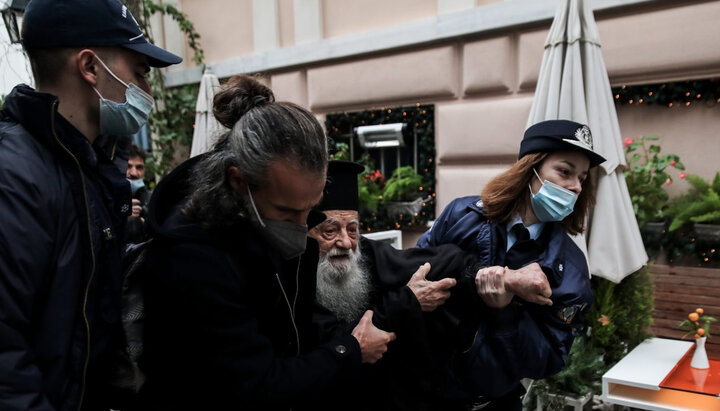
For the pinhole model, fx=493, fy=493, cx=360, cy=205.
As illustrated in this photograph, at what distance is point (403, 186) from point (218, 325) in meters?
4.65

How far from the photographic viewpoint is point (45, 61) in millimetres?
1234

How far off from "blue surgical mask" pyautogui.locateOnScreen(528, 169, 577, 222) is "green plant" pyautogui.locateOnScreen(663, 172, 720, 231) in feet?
8.22

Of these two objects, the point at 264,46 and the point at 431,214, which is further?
the point at 264,46

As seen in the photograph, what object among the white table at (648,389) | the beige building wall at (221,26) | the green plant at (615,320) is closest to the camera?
the white table at (648,389)

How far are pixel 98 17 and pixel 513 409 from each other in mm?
1984

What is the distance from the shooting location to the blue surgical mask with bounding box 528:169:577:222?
2090mm

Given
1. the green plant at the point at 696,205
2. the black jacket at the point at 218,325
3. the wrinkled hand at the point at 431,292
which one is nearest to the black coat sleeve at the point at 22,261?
the black jacket at the point at 218,325

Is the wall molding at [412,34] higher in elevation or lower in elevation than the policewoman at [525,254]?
higher

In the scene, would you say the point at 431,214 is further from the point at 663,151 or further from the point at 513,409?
the point at 513,409

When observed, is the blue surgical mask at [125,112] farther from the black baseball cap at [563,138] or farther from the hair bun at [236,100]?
the black baseball cap at [563,138]

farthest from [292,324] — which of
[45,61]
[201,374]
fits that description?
[45,61]

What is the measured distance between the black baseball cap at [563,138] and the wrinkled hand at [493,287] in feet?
2.34

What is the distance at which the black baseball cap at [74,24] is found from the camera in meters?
1.20

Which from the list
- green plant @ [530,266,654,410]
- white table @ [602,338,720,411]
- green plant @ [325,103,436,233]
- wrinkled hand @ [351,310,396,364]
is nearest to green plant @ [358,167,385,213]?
green plant @ [325,103,436,233]
